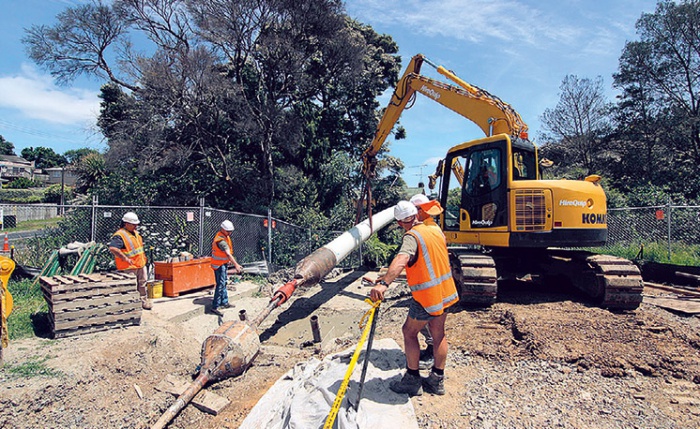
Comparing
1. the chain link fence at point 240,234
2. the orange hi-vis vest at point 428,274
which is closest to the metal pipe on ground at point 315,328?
the orange hi-vis vest at point 428,274

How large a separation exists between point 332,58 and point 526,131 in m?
11.2

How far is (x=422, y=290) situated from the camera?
145 inches

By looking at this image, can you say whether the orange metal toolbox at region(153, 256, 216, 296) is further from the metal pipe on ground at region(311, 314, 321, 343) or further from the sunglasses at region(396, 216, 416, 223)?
the sunglasses at region(396, 216, 416, 223)

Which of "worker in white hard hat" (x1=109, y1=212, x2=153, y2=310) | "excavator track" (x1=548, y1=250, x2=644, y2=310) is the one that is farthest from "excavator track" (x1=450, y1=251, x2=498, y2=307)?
"worker in white hard hat" (x1=109, y1=212, x2=153, y2=310)

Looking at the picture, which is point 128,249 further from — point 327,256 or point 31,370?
point 327,256

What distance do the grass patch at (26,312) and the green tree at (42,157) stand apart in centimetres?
10596

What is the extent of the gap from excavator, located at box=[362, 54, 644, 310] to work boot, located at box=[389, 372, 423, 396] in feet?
9.32

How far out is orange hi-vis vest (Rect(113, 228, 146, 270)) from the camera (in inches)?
262

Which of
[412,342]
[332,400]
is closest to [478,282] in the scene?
[412,342]

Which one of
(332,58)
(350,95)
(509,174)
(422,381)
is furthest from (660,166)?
(422,381)

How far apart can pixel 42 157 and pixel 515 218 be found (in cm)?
12028

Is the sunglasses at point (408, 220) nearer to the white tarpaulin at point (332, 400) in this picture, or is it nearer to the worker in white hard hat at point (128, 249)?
the white tarpaulin at point (332, 400)

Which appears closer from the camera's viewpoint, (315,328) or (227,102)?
(315,328)

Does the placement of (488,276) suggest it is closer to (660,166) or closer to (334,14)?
(334,14)
